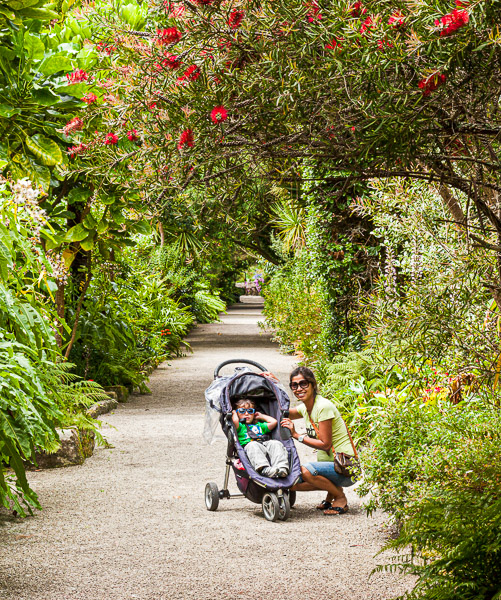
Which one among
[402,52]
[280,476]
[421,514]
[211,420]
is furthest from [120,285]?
[402,52]

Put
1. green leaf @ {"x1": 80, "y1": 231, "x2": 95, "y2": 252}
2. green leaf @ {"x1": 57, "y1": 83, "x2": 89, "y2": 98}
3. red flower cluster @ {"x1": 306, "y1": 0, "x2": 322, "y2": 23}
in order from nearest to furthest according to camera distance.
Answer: red flower cluster @ {"x1": 306, "y1": 0, "x2": 322, "y2": 23} < green leaf @ {"x1": 57, "y1": 83, "x2": 89, "y2": 98} < green leaf @ {"x1": 80, "y1": 231, "x2": 95, "y2": 252}

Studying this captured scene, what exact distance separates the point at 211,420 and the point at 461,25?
4453mm

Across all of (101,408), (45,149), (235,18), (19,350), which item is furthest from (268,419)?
(101,408)

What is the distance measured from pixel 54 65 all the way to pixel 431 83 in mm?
4337

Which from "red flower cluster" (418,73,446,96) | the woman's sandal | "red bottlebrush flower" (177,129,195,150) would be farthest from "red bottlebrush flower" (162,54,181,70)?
the woman's sandal

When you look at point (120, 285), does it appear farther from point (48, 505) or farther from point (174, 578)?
point (174, 578)

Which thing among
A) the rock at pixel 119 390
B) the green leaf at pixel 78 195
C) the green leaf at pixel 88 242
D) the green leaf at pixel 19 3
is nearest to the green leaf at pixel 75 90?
the green leaf at pixel 19 3

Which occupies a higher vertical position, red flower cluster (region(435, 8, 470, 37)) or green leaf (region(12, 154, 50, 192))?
red flower cluster (region(435, 8, 470, 37))

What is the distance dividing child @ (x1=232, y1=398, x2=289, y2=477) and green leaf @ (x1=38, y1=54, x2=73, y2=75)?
3.13 metres

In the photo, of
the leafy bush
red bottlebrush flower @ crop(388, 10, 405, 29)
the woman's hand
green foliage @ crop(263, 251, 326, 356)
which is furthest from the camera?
green foliage @ crop(263, 251, 326, 356)

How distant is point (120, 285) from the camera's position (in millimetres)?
12023

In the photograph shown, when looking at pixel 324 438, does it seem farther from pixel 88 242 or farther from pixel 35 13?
pixel 88 242

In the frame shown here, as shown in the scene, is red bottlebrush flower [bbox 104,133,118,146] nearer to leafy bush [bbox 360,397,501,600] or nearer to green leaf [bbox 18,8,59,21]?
leafy bush [bbox 360,397,501,600]

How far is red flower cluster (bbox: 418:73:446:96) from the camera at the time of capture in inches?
95.7
